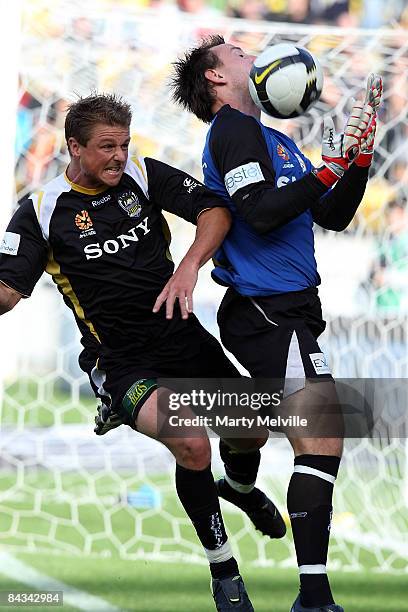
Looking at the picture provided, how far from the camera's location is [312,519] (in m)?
4.29

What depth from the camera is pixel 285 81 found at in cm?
454

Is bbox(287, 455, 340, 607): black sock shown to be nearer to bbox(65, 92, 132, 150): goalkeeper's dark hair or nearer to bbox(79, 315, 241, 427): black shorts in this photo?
bbox(79, 315, 241, 427): black shorts

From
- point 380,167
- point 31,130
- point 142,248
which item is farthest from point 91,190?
point 380,167

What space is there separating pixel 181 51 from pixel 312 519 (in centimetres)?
382

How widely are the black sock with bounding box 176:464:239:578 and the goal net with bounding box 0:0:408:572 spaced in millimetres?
2587

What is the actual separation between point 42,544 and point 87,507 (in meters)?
1.06

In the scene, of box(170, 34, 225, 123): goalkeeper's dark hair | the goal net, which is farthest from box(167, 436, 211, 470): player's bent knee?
the goal net

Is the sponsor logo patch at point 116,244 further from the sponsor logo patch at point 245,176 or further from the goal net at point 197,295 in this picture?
the goal net at point 197,295

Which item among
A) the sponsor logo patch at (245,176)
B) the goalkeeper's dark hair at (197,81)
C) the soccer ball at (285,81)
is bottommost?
the sponsor logo patch at (245,176)

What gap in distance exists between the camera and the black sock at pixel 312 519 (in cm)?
421

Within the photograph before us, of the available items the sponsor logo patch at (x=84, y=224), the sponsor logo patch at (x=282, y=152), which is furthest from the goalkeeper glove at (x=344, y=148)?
the sponsor logo patch at (x=84, y=224)

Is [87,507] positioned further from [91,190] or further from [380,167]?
[91,190]

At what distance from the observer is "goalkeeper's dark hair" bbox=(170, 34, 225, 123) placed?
4926mm

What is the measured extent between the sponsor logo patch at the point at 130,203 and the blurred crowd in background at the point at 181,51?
2.33m
